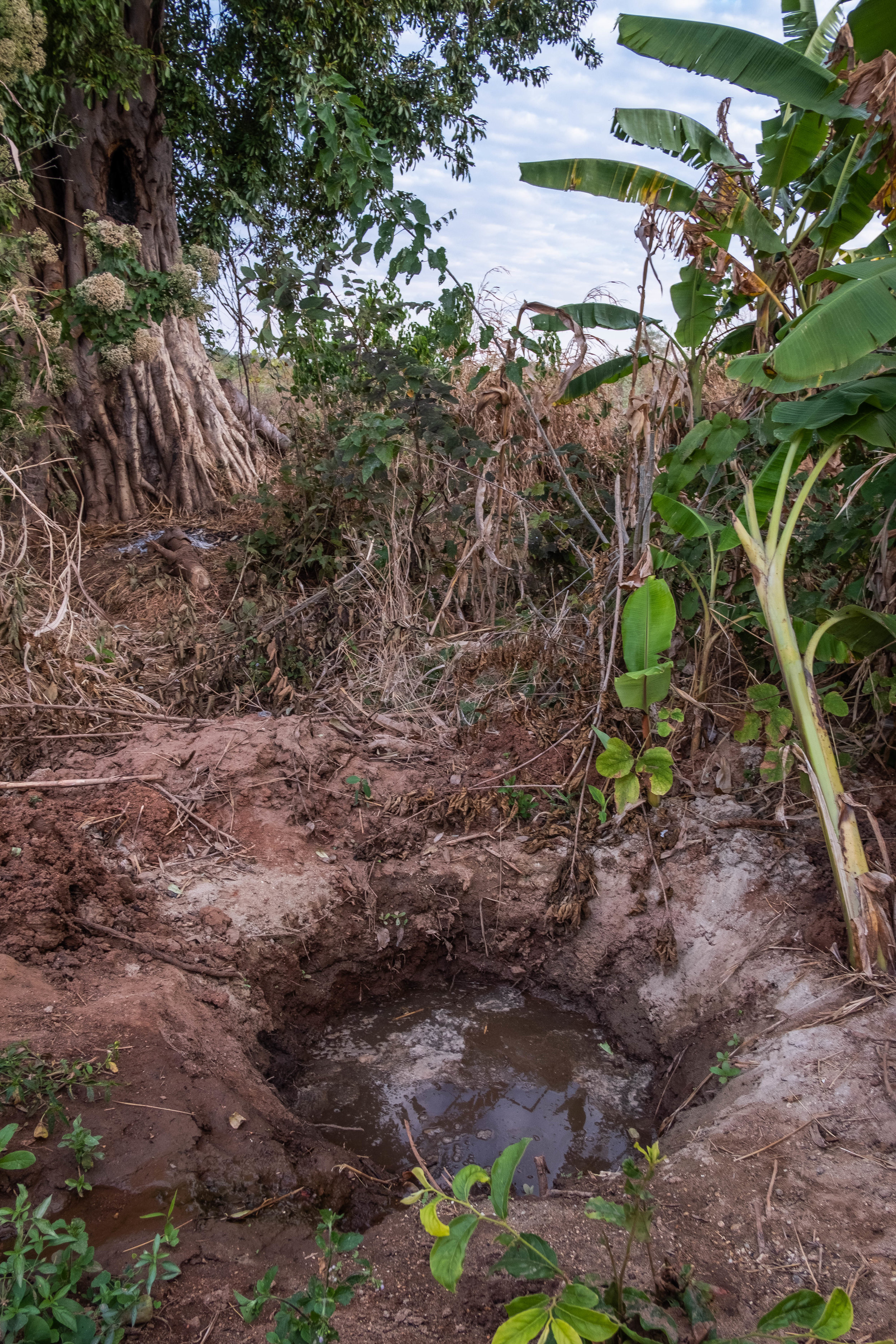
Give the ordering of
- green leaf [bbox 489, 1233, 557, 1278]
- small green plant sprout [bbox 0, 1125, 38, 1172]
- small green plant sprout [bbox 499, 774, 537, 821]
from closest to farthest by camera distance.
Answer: green leaf [bbox 489, 1233, 557, 1278], small green plant sprout [bbox 0, 1125, 38, 1172], small green plant sprout [bbox 499, 774, 537, 821]

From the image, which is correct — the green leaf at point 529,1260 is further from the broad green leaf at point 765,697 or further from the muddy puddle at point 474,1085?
the broad green leaf at point 765,697

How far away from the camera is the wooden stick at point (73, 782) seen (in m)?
3.64

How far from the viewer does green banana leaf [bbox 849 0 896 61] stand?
306 centimetres

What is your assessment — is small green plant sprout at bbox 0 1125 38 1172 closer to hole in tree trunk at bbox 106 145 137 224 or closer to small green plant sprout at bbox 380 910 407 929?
small green plant sprout at bbox 380 910 407 929

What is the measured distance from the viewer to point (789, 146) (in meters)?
3.48

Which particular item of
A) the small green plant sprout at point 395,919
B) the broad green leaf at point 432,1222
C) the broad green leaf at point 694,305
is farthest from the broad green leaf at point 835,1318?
the broad green leaf at point 694,305

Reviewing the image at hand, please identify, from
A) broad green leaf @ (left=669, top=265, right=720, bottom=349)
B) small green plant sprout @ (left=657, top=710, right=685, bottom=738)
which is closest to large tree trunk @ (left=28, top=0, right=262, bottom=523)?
broad green leaf @ (left=669, top=265, right=720, bottom=349)

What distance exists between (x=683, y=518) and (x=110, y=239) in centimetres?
389

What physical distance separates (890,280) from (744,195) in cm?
110

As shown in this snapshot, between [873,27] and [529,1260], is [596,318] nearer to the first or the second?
[873,27]

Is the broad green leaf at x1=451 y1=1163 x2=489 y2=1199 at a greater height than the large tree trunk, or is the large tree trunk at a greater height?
the large tree trunk

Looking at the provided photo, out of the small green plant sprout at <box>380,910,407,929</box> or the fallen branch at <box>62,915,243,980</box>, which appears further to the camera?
the small green plant sprout at <box>380,910,407,929</box>

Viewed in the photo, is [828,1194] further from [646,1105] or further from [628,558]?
[628,558]

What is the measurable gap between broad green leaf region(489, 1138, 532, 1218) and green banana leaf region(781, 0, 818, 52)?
5.41 metres
